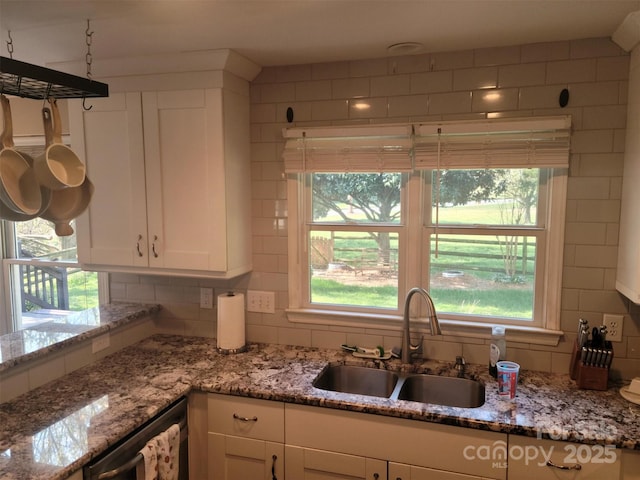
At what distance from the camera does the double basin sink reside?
2.09 m

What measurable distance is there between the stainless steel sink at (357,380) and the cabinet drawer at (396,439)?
0.31 m

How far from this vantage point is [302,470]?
1.94 metres

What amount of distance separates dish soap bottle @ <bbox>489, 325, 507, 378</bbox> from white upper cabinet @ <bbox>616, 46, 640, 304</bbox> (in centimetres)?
51

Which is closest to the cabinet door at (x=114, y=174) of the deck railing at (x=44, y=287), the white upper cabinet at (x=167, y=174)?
the white upper cabinet at (x=167, y=174)

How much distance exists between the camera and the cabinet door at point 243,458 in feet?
6.50

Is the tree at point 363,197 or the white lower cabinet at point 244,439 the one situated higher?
the tree at point 363,197

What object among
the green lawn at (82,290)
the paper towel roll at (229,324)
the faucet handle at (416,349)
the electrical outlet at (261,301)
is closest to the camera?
the faucet handle at (416,349)

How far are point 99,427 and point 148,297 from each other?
114 cm

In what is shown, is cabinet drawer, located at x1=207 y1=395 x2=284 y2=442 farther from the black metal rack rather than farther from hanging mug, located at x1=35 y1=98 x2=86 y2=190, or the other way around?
the black metal rack

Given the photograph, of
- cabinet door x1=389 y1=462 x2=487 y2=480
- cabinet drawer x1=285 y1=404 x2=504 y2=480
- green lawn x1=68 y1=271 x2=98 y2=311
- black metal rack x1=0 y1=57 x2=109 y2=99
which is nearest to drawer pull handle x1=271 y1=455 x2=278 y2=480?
cabinet drawer x1=285 y1=404 x2=504 y2=480

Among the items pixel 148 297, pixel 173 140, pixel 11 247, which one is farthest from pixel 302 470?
pixel 11 247

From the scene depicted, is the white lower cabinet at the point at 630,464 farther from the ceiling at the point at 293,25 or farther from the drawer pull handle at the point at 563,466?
the ceiling at the point at 293,25

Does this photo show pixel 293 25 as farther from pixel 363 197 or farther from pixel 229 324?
pixel 229 324

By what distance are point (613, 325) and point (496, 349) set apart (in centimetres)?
51
